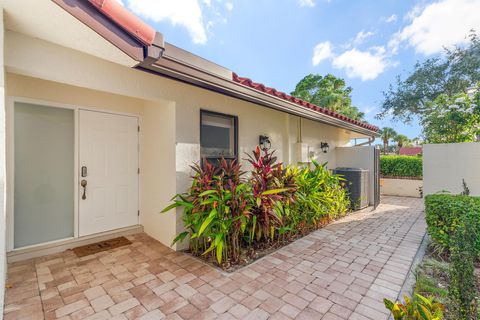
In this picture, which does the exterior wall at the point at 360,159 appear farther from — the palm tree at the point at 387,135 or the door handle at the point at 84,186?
the palm tree at the point at 387,135

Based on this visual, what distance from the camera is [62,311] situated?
9.02ft

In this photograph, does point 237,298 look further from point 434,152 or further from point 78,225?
point 434,152

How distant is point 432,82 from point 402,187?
938cm

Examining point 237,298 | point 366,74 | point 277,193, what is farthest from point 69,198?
point 366,74

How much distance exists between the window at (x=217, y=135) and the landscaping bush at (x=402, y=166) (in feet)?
35.3

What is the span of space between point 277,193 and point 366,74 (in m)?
20.5

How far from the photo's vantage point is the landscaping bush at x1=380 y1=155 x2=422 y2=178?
1150 cm

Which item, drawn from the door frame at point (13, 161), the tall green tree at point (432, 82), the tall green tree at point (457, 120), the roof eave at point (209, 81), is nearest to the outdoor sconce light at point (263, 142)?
the roof eave at point (209, 81)

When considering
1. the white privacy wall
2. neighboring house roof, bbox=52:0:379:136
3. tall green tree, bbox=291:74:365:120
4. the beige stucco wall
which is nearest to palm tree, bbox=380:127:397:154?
tall green tree, bbox=291:74:365:120

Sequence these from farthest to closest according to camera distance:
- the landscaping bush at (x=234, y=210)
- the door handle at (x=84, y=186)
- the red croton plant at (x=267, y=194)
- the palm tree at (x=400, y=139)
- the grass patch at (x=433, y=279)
A: the palm tree at (x=400, y=139)
the door handle at (x=84, y=186)
the red croton plant at (x=267, y=194)
the landscaping bush at (x=234, y=210)
the grass patch at (x=433, y=279)

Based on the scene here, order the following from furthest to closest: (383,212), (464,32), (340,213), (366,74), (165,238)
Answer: (366,74) < (464,32) < (383,212) < (340,213) < (165,238)

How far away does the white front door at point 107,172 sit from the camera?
15.6 ft

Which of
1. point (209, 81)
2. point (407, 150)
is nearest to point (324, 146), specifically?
point (209, 81)

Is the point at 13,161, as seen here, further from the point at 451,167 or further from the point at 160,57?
the point at 451,167
